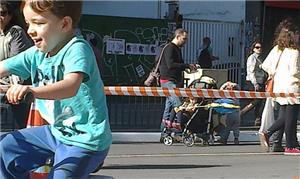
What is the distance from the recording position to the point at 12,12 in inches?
287

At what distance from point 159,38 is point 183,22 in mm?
1687

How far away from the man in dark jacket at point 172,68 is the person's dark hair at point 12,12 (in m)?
4.31

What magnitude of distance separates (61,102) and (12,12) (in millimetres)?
3623

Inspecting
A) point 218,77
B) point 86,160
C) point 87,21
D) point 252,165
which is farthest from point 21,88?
point 87,21

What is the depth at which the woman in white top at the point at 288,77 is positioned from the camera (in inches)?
403

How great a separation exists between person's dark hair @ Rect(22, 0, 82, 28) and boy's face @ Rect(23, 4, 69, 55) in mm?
22

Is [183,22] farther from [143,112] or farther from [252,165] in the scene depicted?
[252,165]

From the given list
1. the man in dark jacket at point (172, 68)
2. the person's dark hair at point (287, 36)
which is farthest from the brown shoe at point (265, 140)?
the man in dark jacket at point (172, 68)

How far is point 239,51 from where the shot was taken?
25438 mm

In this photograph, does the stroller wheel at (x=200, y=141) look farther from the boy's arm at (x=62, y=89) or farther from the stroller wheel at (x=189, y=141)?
the boy's arm at (x=62, y=89)

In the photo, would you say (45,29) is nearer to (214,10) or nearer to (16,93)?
(16,93)

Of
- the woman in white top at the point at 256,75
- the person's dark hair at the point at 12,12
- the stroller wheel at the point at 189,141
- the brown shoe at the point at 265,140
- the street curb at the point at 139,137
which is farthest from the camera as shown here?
A: the woman in white top at the point at 256,75

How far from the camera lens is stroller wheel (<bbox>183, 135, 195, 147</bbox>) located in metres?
11.5

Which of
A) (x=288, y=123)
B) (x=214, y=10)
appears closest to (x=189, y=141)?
(x=288, y=123)
